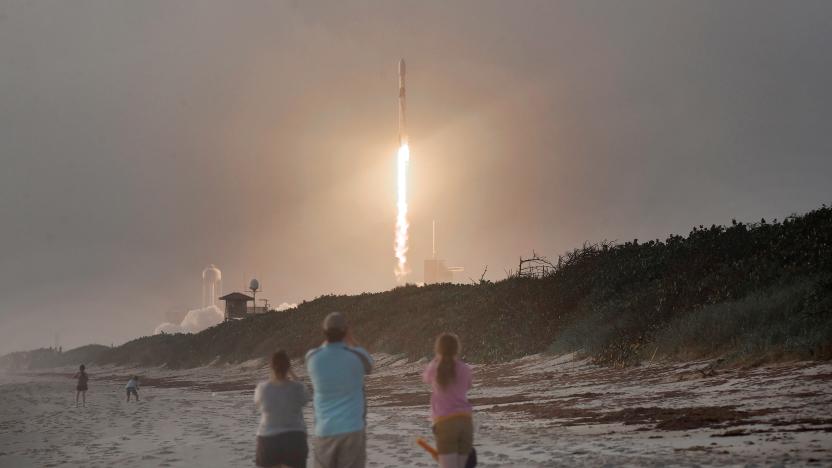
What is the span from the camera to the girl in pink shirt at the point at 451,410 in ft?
22.9

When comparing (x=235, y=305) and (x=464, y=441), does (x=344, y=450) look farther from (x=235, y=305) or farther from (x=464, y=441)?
(x=235, y=305)

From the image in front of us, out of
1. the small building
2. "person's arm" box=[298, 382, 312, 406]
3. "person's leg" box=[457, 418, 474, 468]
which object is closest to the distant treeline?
"person's leg" box=[457, 418, 474, 468]

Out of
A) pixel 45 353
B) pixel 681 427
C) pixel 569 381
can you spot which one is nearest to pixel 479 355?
pixel 569 381

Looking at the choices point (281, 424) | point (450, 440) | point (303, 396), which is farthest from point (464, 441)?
point (281, 424)

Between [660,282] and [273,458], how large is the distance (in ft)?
88.0

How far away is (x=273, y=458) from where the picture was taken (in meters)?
7.25

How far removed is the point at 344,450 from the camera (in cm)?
659

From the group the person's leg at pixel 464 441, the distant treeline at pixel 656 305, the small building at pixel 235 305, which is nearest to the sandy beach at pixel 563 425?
the distant treeline at pixel 656 305

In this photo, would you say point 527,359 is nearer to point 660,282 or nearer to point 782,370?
point 660,282

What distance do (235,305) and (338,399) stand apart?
3453 inches

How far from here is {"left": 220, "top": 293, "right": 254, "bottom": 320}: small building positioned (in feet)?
297

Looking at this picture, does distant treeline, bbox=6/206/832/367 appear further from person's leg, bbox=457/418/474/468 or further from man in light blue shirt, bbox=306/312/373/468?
man in light blue shirt, bbox=306/312/373/468

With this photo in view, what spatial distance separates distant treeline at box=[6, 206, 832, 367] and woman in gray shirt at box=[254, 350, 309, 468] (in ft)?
48.0

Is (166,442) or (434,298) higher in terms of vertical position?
(434,298)
